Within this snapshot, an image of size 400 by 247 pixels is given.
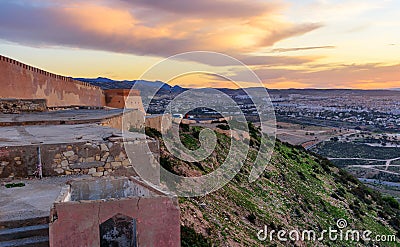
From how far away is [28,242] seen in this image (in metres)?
3.93

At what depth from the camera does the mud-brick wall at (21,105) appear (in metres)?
11.3

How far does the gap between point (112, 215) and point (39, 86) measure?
1221 centimetres

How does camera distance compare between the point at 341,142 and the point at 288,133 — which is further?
the point at 288,133

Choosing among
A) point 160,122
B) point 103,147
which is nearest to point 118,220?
point 103,147

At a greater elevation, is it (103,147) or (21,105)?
(21,105)

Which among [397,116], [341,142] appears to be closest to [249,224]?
[341,142]

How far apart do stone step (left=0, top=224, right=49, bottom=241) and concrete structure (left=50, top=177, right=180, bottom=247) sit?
0.40 metres

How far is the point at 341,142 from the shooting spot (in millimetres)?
66875

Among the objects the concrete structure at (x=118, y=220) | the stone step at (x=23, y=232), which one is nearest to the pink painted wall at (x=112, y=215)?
the concrete structure at (x=118, y=220)

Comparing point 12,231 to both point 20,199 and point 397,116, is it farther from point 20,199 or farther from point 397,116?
point 397,116

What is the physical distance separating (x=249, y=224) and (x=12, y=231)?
7875 mm

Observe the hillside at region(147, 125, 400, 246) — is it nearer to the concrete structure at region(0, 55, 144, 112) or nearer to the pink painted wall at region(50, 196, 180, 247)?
the pink painted wall at region(50, 196, 180, 247)

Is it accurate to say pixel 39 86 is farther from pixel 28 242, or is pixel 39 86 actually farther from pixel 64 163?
pixel 28 242

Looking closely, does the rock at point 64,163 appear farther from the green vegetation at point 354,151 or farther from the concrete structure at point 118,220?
the green vegetation at point 354,151
